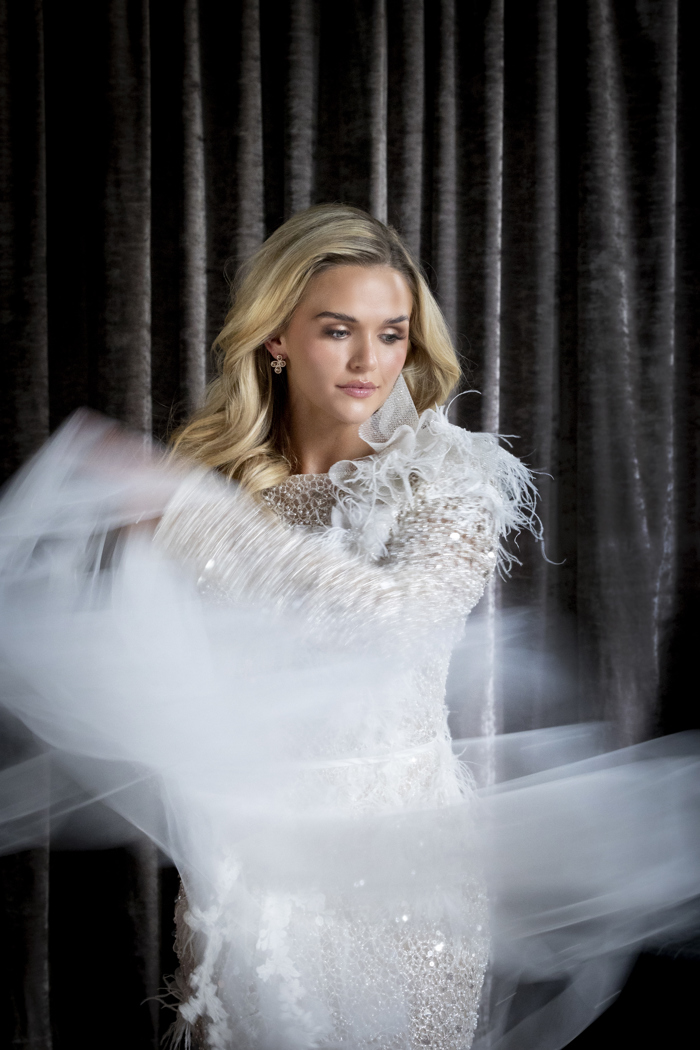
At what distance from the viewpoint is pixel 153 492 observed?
90 cm

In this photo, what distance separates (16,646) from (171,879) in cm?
107

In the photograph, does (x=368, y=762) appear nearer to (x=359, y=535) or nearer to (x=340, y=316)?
(x=359, y=535)

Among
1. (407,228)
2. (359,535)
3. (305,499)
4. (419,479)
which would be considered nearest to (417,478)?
(419,479)

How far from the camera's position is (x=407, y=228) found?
1759mm

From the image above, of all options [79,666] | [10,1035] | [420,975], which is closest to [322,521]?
[79,666]

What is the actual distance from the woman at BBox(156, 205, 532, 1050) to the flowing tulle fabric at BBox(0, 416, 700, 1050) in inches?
1.2

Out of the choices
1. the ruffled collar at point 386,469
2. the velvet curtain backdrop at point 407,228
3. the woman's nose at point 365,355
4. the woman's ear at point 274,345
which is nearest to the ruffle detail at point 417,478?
the ruffled collar at point 386,469

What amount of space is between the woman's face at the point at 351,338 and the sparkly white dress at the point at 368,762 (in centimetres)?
16

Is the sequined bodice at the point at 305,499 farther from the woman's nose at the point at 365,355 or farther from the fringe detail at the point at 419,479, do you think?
the woman's nose at the point at 365,355

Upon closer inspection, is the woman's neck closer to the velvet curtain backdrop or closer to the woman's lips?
the woman's lips

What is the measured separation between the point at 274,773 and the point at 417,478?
16.0 inches

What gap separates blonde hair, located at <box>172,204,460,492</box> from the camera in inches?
44.7

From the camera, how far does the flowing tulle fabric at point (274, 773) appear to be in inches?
31.9

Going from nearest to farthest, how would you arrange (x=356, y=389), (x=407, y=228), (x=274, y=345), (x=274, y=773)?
(x=274, y=773), (x=356, y=389), (x=274, y=345), (x=407, y=228)
